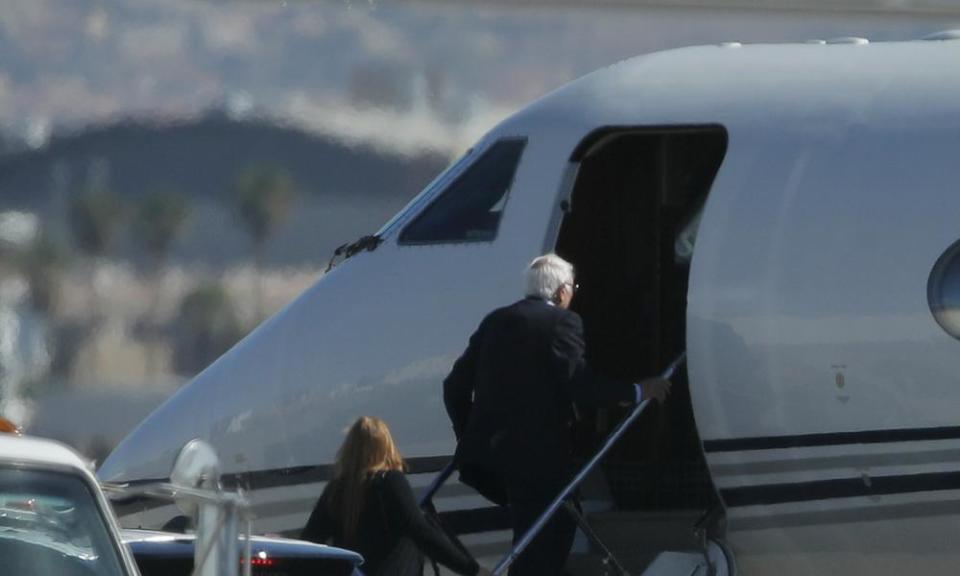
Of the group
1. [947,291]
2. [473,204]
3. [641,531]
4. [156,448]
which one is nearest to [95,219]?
[156,448]

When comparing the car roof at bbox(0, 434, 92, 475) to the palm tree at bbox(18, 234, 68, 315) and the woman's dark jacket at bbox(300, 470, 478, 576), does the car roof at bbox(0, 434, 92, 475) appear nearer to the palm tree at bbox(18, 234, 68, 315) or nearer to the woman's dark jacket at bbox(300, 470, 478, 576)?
the woman's dark jacket at bbox(300, 470, 478, 576)

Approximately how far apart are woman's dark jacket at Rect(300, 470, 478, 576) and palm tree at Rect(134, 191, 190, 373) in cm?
626

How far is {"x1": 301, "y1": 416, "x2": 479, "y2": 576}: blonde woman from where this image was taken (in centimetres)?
754

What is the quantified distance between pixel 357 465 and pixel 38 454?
2.93m

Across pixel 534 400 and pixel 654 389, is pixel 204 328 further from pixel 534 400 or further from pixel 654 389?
pixel 654 389

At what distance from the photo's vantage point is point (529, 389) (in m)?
7.71

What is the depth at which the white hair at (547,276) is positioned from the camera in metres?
7.77

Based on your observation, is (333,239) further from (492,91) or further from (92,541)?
(92,541)

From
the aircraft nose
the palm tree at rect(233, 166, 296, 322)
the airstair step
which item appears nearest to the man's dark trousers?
the airstair step

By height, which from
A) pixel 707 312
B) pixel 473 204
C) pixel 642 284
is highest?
pixel 473 204

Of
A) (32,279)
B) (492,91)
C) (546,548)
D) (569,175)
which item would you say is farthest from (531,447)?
(32,279)

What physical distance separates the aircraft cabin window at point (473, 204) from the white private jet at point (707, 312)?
0.5 inches

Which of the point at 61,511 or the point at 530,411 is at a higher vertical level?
the point at 61,511

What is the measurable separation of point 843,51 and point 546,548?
7.87 ft
